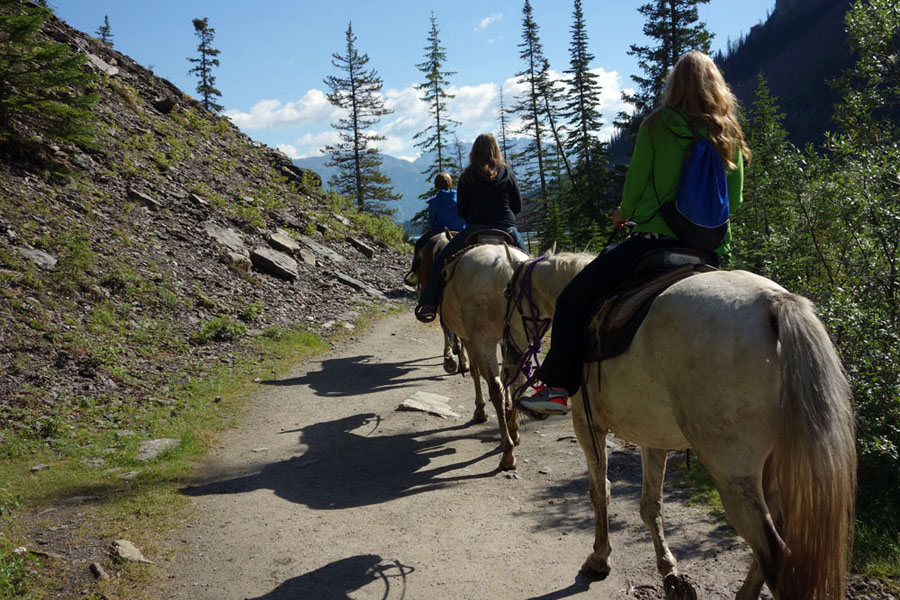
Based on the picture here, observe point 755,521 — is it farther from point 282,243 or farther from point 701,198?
point 282,243

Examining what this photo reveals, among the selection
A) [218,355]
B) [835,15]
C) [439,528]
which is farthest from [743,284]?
[835,15]

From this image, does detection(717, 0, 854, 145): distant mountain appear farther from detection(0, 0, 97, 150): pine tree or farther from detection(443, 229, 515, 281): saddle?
detection(0, 0, 97, 150): pine tree

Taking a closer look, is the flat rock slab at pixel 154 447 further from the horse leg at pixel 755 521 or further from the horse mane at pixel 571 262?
the horse leg at pixel 755 521

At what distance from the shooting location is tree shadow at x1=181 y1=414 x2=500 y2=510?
623 cm

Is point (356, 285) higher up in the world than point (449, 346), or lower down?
higher up

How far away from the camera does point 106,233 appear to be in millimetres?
12805

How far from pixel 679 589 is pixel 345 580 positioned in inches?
97.4

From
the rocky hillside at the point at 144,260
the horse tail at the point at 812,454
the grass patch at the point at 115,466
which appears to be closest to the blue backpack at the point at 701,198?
the horse tail at the point at 812,454

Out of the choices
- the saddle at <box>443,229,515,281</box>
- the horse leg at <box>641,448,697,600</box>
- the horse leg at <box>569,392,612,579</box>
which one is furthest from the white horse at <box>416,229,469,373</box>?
the horse leg at <box>641,448,697,600</box>

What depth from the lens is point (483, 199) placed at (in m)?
7.80

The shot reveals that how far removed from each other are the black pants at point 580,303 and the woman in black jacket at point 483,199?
404 centimetres

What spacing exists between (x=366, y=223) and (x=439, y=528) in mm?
23164

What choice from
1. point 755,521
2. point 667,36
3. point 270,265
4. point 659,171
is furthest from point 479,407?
point 667,36

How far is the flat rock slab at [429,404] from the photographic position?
8852mm
